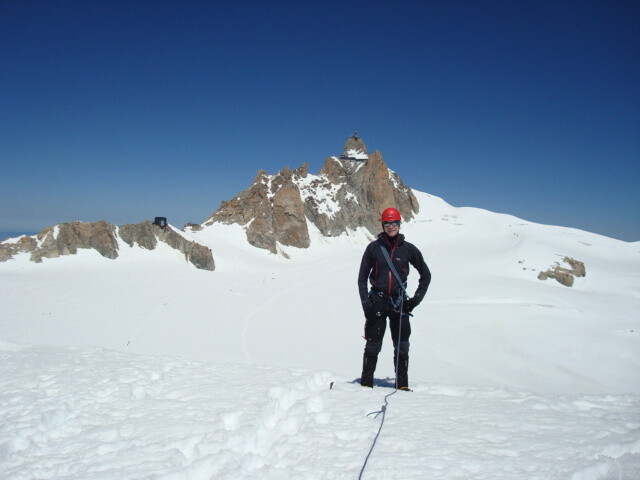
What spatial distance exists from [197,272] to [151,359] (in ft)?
60.5

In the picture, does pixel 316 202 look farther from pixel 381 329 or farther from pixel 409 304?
pixel 409 304

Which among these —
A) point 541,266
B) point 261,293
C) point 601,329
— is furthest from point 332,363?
point 541,266

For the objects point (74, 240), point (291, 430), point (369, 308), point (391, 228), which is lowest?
point (291, 430)

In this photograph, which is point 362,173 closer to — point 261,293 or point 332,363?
point 261,293

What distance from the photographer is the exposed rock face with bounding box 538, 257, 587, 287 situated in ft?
91.1

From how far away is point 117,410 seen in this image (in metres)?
4.41

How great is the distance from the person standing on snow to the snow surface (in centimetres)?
60

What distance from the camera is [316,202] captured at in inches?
1907

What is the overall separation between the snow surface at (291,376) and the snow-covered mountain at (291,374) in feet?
0.10

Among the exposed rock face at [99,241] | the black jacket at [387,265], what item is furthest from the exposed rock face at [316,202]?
the black jacket at [387,265]

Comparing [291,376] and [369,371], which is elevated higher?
[369,371]

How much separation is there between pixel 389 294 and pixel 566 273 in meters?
29.0

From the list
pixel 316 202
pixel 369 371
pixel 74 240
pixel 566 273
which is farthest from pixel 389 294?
pixel 316 202

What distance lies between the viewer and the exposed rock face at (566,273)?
27781 millimetres
